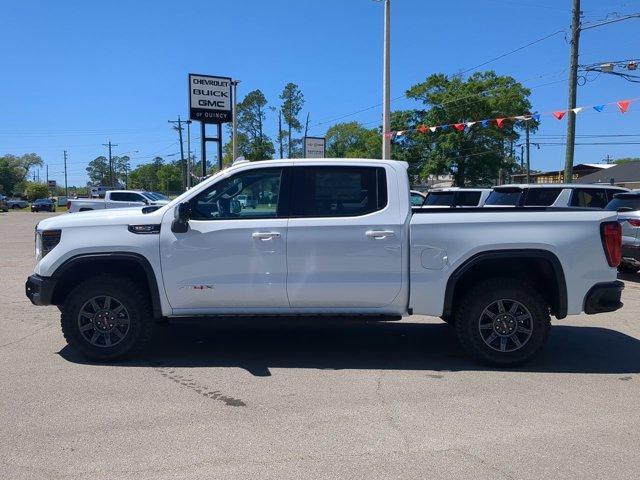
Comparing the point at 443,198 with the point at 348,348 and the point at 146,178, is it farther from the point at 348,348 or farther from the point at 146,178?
the point at 146,178

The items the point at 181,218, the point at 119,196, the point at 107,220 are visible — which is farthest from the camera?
the point at 119,196

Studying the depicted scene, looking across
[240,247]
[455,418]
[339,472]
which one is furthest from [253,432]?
[240,247]

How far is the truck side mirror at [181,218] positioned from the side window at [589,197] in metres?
9.39

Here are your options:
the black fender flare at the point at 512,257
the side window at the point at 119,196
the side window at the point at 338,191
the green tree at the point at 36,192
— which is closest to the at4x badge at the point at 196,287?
the side window at the point at 338,191

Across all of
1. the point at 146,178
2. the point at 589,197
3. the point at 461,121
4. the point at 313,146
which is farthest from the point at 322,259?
the point at 146,178

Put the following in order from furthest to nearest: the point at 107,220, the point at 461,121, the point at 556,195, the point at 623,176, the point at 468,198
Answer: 1. the point at 623,176
2. the point at 461,121
3. the point at 468,198
4. the point at 556,195
5. the point at 107,220

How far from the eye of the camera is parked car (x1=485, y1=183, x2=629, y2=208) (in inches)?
476

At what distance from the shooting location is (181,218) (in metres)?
5.43

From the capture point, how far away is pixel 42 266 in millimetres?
5562

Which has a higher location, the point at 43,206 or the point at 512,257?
the point at 512,257

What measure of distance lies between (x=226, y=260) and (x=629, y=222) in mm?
8182

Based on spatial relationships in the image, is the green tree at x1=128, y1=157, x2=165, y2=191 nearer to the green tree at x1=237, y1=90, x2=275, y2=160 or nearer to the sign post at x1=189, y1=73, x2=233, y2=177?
the green tree at x1=237, y1=90, x2=275, y2=160

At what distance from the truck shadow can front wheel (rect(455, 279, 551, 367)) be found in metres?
0.20

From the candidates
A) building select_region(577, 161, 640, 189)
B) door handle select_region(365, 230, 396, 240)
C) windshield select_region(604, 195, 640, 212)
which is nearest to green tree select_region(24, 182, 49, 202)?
building select_region(577, 161, 640, 189)
